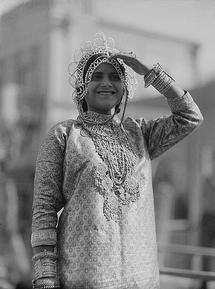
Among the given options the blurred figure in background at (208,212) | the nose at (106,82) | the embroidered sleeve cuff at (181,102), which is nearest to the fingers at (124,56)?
the nose at (106,82)

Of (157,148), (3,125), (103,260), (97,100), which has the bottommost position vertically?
(103,260)

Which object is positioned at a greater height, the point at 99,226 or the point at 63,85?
the point at 63,85

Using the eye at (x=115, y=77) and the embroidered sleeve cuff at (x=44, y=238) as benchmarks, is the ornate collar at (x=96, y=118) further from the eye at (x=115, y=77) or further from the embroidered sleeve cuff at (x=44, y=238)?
the embroidered sleeve cuff at (x=44, y=238)

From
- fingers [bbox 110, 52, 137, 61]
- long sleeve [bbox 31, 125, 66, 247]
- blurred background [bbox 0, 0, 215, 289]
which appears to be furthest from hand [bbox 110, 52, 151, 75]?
blurred background [bbox 0, 0, 215, 289]

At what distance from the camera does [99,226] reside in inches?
59.8

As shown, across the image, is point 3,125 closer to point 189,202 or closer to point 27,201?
point 27,201

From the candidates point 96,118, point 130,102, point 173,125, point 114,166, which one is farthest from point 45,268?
point 130,102

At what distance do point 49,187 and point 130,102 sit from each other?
178 centimetres

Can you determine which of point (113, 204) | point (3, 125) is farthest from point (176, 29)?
point (113, 204)

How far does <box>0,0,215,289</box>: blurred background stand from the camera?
3.17 m

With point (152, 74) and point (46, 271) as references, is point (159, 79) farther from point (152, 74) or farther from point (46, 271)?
point (46, 271)

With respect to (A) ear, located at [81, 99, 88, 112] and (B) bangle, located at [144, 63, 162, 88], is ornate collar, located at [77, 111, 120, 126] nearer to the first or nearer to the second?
(A) ear, located at [81, 99, 88, 112]

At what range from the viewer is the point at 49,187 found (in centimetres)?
161

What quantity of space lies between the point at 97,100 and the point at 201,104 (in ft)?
5.45
